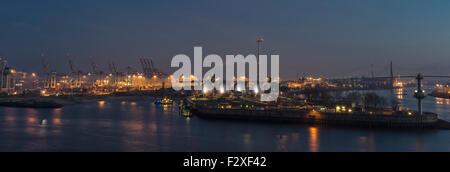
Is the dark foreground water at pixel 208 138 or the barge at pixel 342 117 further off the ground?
the barge at pixel 342 117

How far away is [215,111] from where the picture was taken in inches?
450

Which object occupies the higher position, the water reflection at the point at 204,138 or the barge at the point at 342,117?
the barge at the point at 342,117

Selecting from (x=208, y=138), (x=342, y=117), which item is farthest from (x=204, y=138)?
(x=342, y=117)

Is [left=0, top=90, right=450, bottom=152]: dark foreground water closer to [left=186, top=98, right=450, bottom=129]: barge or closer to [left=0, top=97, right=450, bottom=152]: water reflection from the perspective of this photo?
[left=0, top=97, right=450, bottom=152]: water reflection

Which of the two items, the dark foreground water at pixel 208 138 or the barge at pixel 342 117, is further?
the barge at pixel 342 117

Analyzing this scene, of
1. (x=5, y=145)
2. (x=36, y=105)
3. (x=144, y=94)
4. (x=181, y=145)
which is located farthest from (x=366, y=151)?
(x=144, y=94)

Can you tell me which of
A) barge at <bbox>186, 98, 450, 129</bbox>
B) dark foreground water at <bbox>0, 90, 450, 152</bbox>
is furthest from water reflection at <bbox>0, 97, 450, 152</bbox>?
barge at <bbox>186, 98, 450, 129</bbox>

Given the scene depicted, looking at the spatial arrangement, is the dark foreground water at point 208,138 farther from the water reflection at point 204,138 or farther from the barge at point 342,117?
the barge at point 342,117

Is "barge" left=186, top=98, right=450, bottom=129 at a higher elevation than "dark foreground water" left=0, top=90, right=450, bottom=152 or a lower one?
higher

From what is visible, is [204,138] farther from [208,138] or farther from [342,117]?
[342,117]

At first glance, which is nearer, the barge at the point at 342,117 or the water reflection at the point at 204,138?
the water reflection at the point at 204,138

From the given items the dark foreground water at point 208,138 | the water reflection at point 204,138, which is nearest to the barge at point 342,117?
the dark foreground water at point 208,138
